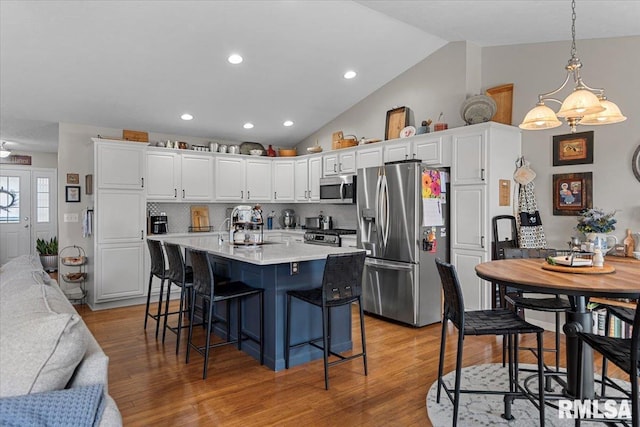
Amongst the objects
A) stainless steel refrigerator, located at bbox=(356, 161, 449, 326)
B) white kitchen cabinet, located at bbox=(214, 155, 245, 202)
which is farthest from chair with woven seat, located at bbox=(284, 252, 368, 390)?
white kitchen cabinet, located at bbox=(214, 155, 245, 202)

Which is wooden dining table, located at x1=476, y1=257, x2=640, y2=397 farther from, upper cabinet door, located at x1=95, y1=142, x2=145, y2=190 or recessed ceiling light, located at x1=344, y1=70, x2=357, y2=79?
upper cabinet door, located at x1=95, y1=142, x2=145, y2=190

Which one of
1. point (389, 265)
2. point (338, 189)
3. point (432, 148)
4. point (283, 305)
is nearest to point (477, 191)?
point (432, 148)

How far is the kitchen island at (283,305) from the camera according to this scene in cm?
324

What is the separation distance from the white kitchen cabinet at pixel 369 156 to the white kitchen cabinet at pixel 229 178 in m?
2.04

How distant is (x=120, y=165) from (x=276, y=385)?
3.85 meters

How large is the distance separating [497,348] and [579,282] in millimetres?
1914

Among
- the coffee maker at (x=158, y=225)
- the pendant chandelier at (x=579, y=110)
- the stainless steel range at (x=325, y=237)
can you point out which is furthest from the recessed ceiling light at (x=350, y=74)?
the coffee maker at (x=158, y=225)

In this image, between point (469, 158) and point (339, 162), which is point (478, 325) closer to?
point (469, 158)

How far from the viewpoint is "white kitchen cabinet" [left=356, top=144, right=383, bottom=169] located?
543cm

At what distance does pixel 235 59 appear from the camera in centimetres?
455

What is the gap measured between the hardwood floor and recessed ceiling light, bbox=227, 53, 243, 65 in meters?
3.08

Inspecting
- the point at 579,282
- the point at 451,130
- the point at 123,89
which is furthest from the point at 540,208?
the point at 123,89

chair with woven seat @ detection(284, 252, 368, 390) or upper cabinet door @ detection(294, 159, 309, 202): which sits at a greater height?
upper cabinet door @ detection(294, 159, 309, 202)

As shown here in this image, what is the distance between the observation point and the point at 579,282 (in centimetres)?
210
